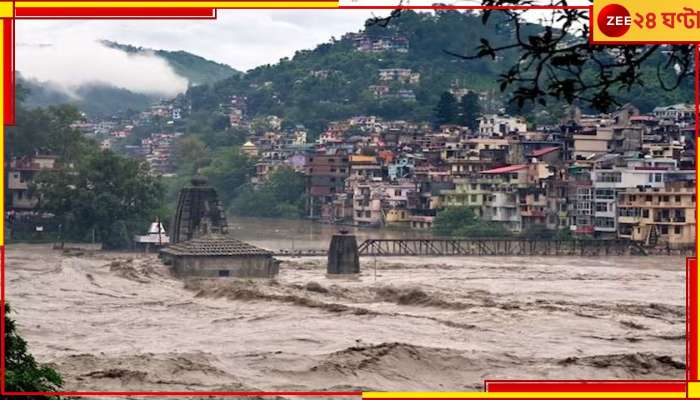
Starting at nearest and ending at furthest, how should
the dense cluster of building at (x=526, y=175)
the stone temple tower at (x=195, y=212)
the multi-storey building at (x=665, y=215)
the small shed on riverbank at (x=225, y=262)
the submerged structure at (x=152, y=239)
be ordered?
the small shed on riverbank at (x=225, y=262) → the stone temple tower at (x=195, y=212) → the multi-storey building at (x=665, y=215) → the submerged structure at (x=152, y=239) → the dense cluster of building at (x=526, y=175)

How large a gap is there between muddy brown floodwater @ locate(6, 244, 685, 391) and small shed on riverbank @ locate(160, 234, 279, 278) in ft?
1.94

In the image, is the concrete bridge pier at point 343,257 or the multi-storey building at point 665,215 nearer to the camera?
the concrete bridge pier at point 343,257

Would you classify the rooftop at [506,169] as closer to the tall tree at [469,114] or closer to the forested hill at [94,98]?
the tall tree at [469,114]

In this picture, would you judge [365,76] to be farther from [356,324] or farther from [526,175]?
[356,324]

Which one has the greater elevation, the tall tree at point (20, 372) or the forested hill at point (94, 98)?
the forested hill at point (94, 98)

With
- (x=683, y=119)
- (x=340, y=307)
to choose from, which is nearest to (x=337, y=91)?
(x=683, y=119)

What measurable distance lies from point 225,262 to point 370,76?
59.2m

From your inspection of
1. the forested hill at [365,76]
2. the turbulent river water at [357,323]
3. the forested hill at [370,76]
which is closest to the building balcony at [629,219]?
the turbulent river water at [357,323]

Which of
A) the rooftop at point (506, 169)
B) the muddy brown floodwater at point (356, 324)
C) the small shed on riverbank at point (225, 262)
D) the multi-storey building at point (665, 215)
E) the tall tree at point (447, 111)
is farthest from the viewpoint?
the tall tree at point (447, 111)

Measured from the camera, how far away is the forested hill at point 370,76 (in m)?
87.6

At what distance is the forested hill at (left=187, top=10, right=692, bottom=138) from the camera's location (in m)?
87.6

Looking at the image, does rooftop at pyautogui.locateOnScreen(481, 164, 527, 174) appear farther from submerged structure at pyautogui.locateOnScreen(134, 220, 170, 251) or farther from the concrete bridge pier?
the concrete bridge pier

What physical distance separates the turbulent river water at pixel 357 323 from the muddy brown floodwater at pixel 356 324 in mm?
41

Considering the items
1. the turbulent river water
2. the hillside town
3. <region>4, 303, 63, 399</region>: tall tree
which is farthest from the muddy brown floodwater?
<region>4, 303, 63, 399</region>: tall tree
